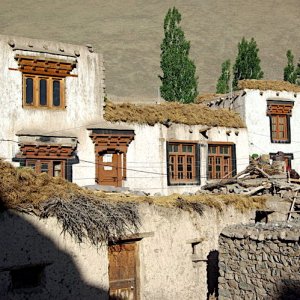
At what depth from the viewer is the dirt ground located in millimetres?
94125

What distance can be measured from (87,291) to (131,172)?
32.9ft

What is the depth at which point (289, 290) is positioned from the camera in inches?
483

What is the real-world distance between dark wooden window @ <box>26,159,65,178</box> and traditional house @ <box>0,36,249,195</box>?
0.04 metres

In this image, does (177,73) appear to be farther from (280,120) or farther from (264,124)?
(264,124)

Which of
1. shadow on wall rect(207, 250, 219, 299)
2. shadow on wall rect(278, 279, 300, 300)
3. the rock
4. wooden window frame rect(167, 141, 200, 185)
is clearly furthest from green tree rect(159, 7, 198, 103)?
shadow on wall rect(278, 279, 300, 300)

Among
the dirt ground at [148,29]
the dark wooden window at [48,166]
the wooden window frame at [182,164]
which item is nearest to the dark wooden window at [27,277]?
the dark wooden window at [48,166]

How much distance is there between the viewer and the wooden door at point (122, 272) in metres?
13.9

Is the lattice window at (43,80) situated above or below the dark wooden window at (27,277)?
above

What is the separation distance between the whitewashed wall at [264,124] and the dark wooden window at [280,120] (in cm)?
21

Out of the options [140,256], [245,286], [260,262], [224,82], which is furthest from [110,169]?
[224,82]

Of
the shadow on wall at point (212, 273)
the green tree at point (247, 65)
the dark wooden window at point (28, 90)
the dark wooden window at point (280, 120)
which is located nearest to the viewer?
the shadow on wall at point (212, 273)

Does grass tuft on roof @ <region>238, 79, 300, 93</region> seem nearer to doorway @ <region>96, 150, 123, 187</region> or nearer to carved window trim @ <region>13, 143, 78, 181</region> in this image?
doorway @ <region>96, 150, 123, 187</region>

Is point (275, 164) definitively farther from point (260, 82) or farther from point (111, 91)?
point (111, 91)

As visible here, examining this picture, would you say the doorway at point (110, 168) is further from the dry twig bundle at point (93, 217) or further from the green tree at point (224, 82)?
the green tree at point (224, 82)
